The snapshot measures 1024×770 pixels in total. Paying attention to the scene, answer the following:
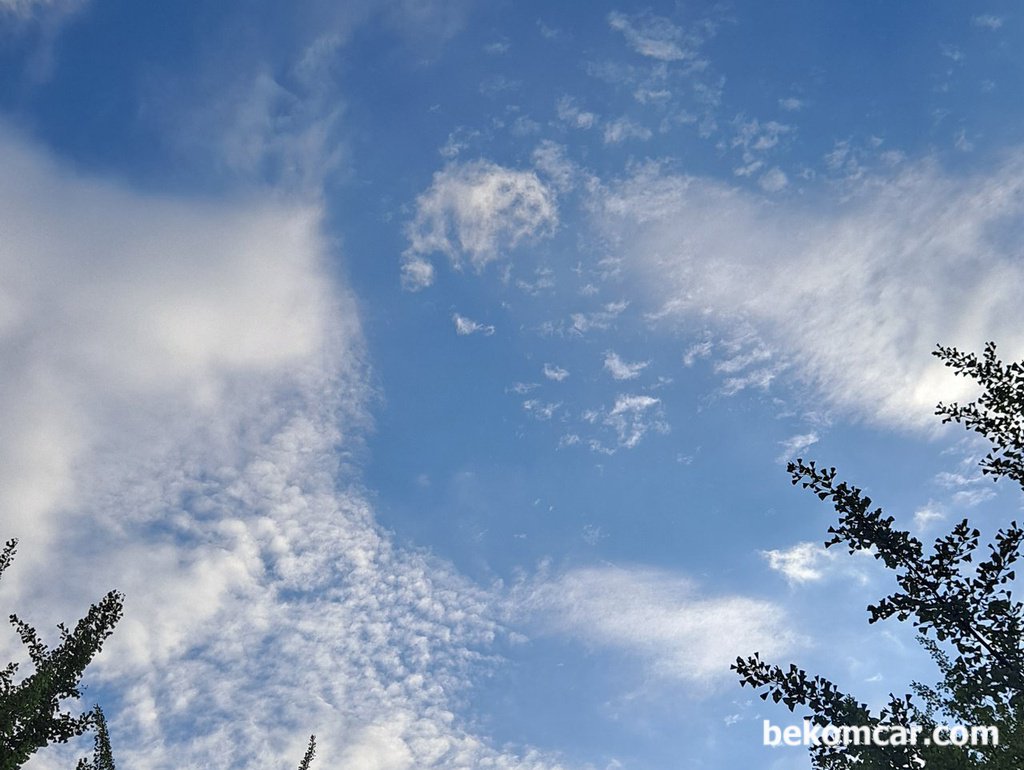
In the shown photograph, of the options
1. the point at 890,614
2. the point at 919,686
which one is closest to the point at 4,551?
the point at 890,614

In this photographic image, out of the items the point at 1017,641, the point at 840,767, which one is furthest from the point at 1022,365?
the point at 840,767

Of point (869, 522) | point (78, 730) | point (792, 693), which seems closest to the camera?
point (869, 522)

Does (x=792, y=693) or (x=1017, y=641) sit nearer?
(x=1017, y=641)

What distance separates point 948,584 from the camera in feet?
44.4

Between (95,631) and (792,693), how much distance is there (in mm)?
29348

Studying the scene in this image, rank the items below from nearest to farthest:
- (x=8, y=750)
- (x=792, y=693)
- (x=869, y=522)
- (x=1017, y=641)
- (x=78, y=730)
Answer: (x=1017, y=641)
(x=869, y=522)
(x=792, y=693)
(x=8, y=750)
(x=78, y=730)

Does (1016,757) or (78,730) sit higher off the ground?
(1016,757)

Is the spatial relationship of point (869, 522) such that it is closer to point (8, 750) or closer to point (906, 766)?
point (906, 766)

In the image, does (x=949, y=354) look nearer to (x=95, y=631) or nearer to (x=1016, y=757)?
(x=1016, y=757)

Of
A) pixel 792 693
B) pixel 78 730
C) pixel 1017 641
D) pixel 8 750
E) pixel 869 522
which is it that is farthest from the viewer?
pixel 78 730

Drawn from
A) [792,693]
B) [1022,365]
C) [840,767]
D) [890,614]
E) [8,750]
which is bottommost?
[8,750]

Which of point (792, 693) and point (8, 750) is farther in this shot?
point (8, 750)

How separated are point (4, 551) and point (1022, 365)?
37687 mm

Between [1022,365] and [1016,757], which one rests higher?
[1022,365]
